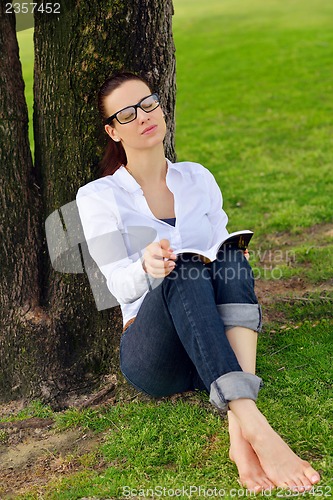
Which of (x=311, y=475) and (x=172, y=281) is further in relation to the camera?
(x=172, y=281)

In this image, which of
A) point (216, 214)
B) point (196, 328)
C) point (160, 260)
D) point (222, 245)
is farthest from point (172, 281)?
point (216, 214)

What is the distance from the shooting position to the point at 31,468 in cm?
351

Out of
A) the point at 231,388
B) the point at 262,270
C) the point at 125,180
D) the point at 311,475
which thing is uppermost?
Answer: the point at 125,180

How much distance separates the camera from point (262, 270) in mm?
5637

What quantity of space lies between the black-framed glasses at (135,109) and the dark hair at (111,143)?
11 cm

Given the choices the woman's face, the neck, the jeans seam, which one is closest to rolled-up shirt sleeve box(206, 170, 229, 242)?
the neck

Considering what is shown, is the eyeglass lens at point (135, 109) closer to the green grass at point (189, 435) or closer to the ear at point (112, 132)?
the ear at point (112, 132)

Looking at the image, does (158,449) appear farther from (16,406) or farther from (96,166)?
(96,166)

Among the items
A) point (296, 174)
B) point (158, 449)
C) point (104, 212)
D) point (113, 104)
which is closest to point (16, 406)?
point (158, 449)

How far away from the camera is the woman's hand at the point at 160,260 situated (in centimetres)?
308

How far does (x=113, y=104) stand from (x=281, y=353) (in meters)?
1.74

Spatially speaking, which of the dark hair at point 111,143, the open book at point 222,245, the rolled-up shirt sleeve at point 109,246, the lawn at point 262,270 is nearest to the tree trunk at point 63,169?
the dark hair at point 111,143

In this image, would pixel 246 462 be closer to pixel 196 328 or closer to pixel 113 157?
pixel 196 328

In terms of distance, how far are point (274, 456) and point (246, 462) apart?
0.15m
